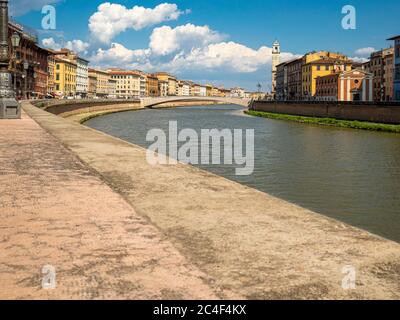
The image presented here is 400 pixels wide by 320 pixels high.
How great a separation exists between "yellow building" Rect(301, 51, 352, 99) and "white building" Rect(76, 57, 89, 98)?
5026cm

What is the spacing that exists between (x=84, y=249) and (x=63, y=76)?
331ft

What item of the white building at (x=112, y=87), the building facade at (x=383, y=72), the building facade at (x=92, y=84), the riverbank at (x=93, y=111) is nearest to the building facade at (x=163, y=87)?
the white building at (x=112, y=87)

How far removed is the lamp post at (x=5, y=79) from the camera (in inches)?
777

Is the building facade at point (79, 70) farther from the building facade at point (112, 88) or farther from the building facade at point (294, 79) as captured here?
the building facade at point (294, 79)

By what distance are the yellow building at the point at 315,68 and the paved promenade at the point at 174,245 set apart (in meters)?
85.6

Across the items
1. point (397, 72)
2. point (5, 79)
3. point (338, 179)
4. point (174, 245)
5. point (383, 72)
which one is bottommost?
point (338, 179)

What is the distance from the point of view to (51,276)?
3.24 meters

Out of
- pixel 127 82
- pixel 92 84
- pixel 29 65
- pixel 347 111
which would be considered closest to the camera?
pixel 347 111

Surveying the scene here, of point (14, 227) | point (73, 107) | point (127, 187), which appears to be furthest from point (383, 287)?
point (73, 107)

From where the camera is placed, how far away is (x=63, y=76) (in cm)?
9962

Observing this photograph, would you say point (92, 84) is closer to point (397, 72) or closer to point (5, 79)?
point (397, 72)

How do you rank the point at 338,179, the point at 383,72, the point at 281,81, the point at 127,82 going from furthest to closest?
the point at 127,82 → the point at 281,81 → the point at 383,72 → the point at 338,179

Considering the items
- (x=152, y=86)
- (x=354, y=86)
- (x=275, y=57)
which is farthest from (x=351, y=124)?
(x=152, y=86)

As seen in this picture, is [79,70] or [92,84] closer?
[79,70]
